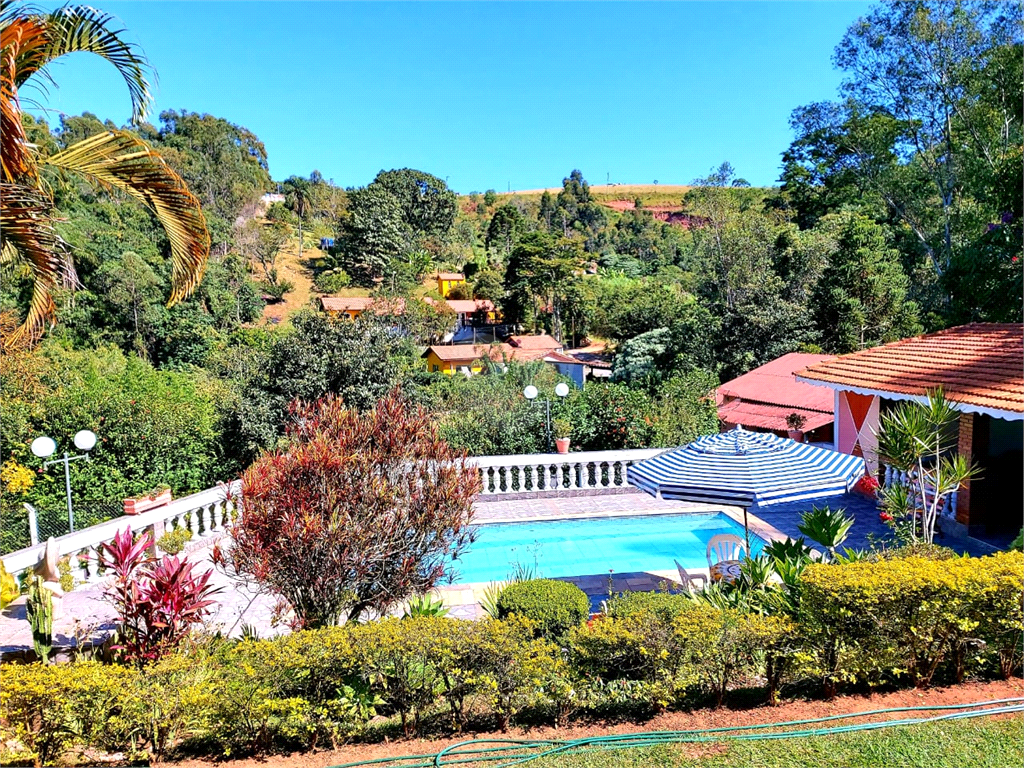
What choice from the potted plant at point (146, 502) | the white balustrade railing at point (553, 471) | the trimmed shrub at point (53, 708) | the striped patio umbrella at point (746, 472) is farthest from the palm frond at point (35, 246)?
the white balustrade railing at point (553, 471)

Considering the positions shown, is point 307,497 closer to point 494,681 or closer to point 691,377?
point 494,681

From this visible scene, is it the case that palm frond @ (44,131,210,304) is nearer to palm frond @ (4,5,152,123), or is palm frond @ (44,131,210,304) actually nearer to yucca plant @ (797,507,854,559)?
palm frond @ (4,5,152,123)

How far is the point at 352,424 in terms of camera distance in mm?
6633

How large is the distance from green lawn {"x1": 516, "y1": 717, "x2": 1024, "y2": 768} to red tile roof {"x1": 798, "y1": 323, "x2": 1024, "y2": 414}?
22.4 ft

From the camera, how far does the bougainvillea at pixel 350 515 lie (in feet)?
19.7

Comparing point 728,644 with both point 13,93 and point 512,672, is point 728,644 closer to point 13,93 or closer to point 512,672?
point 512,672

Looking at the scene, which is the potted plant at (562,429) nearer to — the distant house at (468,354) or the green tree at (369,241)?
the distant house at (468,354)

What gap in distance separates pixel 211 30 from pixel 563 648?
8.97 metres

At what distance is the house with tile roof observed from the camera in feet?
35.1

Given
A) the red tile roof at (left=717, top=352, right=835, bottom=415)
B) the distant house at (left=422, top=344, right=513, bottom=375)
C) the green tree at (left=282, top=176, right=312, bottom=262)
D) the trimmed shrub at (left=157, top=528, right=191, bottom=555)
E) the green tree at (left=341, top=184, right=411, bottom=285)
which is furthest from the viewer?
the green tree at (left=282, top=176, right=312, bottom=262)

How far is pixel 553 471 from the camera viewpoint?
49.0ft

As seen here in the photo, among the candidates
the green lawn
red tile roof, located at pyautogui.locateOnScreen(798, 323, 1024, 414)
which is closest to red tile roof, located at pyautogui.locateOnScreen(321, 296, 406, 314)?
red tile roof, located at pyautogui.locateOnScreen(798, 323, 1024, 414)

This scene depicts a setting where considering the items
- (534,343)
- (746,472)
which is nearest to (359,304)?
(534,343)

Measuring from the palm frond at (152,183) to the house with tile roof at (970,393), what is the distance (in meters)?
8.98
